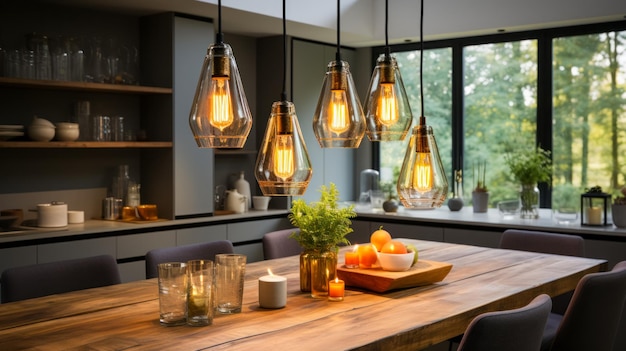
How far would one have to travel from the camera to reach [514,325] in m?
1.84

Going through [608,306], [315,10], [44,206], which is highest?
[315,10]

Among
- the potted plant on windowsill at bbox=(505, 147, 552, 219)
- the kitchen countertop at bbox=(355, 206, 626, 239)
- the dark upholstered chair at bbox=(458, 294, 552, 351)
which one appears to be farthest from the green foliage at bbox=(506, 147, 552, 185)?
the dark upholstered chair at bbox=(458, 294, 552, 351)

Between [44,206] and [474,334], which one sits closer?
[474,334]

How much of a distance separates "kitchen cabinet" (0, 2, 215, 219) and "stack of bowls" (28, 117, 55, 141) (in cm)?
16

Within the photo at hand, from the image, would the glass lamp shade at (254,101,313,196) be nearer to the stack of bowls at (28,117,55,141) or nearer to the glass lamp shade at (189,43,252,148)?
the glass lamp shade at (189,43,252,148)

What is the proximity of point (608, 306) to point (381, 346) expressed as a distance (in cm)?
101

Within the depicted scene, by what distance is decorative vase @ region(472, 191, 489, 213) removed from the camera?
5.10m

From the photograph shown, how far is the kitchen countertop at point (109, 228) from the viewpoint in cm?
377

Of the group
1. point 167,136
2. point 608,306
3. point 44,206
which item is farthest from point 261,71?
point 608,306

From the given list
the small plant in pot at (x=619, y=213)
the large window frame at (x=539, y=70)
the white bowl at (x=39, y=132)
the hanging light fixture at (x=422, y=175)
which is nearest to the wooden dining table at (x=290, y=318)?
the hanging light fixture at (x=422, y=175)

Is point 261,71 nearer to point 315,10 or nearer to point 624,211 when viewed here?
point 315,10

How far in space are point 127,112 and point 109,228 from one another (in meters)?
1.00

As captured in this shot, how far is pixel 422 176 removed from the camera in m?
2.44

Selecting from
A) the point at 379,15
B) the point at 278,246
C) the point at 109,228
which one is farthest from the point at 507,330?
the point at 379,15
